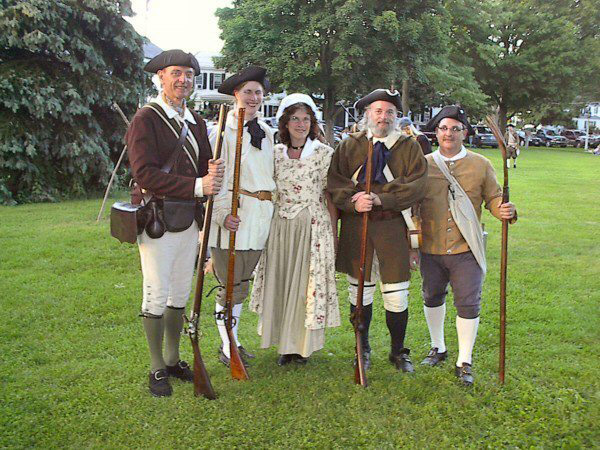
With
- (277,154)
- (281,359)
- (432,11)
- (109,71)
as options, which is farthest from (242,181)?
(432,11)

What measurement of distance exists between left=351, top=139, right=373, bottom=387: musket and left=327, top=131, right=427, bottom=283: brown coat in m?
0.14

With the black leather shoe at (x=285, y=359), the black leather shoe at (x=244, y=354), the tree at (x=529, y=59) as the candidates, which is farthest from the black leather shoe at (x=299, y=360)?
the tree at (x=529, y=59)

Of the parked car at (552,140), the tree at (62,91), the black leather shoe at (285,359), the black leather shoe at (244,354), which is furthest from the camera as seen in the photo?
the parked car at (552,140)

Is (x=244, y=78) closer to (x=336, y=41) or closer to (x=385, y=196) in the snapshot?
(x=385, y=196)

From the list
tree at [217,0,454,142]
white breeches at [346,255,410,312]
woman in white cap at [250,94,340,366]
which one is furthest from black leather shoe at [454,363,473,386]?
tree at [217,0,454,142]

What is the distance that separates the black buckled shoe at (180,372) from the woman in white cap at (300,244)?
601 mm

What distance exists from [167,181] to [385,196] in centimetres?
152

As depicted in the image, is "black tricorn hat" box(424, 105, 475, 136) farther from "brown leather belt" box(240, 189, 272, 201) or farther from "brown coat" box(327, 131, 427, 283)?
"brown leather belt" box(240, 189, 272, 201)

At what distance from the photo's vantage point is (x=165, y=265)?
400cm

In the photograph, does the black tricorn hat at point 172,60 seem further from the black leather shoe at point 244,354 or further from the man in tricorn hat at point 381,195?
the black leather shoe at point 244,354

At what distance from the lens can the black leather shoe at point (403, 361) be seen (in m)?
4.66

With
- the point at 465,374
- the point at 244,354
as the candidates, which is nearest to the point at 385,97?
the point at 465,374

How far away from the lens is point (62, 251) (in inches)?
339

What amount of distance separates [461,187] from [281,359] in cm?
193
